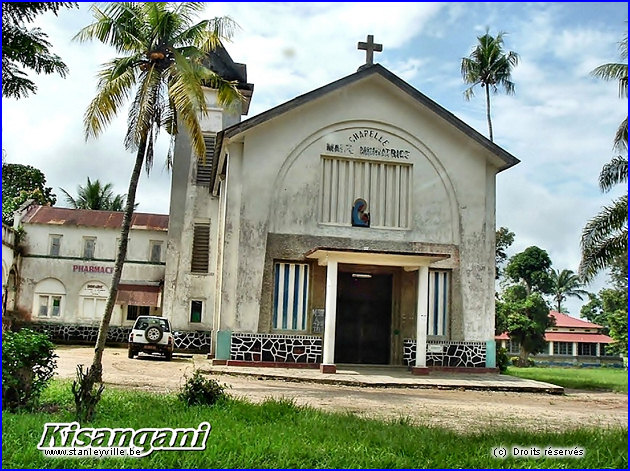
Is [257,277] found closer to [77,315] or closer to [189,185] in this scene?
[189,185]

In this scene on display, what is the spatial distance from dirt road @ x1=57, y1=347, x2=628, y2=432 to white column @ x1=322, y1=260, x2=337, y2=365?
6.92 ft

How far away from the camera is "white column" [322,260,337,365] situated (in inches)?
723

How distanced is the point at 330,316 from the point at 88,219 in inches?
727

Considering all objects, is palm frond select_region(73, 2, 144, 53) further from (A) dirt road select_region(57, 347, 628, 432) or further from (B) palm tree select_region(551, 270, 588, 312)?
(B) palm tree select_region(551, 270, 588, 312)

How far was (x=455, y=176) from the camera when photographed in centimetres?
2112

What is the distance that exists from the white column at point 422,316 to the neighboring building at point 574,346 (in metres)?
37.5

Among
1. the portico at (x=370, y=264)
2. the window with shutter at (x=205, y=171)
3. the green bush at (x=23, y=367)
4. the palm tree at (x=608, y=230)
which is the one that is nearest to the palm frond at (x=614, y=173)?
the palm tree at (x=608, y=230)

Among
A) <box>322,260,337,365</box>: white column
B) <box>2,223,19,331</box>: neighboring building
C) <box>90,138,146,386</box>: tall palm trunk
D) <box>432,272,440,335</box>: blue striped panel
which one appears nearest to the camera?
<box>90,138,146,386</box>: tall palm trunk

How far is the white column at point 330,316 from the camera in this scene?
18.4 meters

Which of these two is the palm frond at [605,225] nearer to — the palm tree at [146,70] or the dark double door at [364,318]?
the dark double door at [364,318]

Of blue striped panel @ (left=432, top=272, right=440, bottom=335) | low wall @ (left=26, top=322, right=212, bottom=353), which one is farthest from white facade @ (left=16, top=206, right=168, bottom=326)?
blue striped panel @ (left=432, top=272, right=440, bottom=335)

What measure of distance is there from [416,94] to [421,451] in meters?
14.9

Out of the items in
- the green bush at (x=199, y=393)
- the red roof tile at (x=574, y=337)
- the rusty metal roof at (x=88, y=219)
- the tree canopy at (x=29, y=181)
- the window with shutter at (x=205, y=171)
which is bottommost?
the green bush at (x=199, y=393)

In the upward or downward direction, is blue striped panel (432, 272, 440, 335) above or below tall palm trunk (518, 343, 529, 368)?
above
